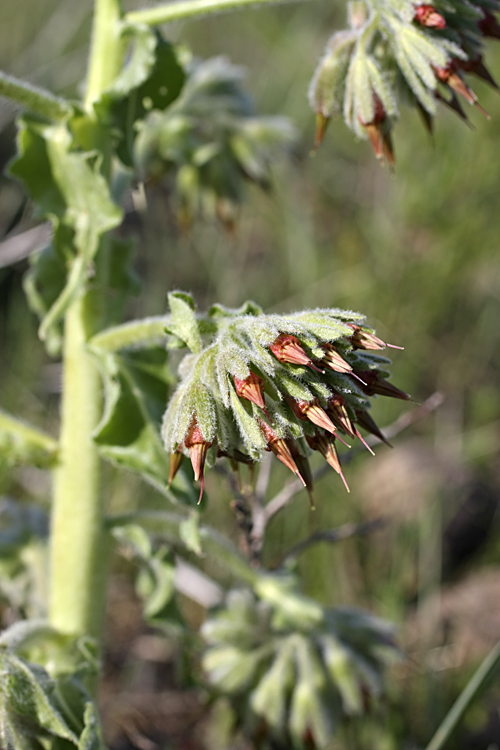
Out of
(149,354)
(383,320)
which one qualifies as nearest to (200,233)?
(383,320)

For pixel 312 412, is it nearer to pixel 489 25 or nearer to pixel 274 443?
pixel 274 443

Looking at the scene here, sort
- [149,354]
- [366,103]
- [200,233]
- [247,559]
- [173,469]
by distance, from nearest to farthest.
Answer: [173,469] < [366,103] < [149,354] < [247,559] < [200,233]

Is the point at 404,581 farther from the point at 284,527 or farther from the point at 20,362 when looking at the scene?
the point at 20,362

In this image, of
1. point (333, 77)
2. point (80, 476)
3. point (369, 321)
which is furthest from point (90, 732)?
point (369, 321)

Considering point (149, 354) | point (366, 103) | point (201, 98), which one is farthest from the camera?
point (201, 98)

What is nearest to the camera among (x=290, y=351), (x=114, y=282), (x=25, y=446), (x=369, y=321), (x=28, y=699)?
(x=290, y=351)

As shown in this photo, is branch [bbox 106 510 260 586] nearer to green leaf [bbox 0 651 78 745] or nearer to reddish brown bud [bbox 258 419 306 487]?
green leaf [bbox 0 651 78 745]
